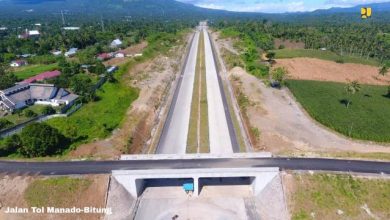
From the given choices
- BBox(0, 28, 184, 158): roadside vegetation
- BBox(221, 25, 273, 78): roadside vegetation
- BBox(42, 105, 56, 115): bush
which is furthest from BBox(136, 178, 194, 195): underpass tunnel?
BBox(221, 25, 273, 78): roadside vegetation

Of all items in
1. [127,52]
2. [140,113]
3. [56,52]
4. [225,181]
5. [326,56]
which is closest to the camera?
[225,181]

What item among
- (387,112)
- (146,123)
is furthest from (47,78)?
Result: (387,112)

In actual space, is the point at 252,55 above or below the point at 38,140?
above

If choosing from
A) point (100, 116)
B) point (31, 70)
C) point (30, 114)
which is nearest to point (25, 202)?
point (100, 116)

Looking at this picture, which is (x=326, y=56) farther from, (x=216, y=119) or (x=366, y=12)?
(x=366, y=12)

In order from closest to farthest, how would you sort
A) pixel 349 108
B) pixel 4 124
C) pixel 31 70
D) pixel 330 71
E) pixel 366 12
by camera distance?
pixel 366 12
pixel 4 124
pixel 349 108
pixel 330 71
pixel 31 70

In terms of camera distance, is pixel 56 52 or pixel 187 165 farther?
pixel 56 52

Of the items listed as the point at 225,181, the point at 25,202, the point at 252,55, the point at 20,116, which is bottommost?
the point at 225,181
